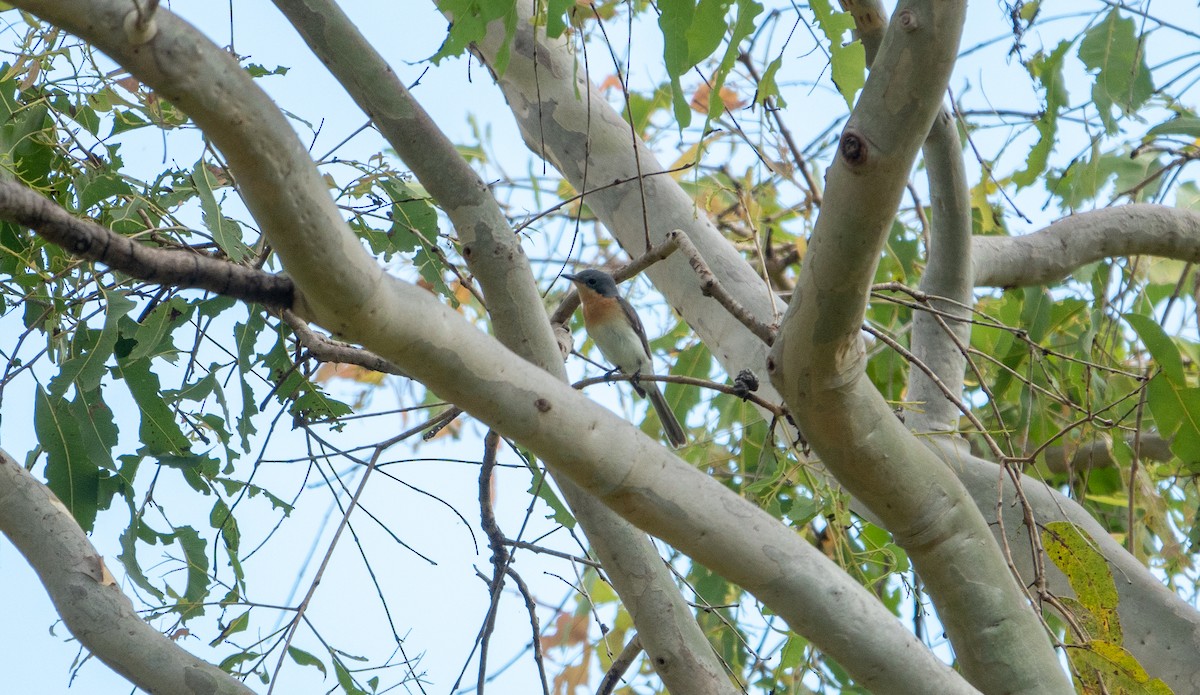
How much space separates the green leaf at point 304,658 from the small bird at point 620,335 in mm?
2325

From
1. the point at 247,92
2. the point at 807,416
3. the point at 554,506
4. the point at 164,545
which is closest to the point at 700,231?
the point at 554,506

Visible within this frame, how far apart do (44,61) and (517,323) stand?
1.40 m

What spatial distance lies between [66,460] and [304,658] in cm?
83

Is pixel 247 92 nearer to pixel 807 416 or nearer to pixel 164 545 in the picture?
pixel 807 416

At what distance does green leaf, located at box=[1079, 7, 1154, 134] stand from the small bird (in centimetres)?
212

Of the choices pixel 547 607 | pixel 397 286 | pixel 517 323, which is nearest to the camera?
pixel 397 286

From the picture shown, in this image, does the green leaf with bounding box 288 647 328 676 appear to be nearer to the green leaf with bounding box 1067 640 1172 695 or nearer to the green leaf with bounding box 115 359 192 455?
the green leaf with bounding box 115 359 192 455

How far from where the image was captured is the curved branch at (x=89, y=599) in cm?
203

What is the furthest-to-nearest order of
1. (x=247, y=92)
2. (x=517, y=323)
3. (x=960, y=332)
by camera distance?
(x=960, y=332) < (x=517, y=323) < (x=247, y=92)

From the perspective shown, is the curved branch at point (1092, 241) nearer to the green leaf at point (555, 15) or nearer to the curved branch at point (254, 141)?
the green leaf at point (555, 15)

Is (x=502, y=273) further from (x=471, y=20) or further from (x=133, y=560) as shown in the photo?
(x=133, y=560)

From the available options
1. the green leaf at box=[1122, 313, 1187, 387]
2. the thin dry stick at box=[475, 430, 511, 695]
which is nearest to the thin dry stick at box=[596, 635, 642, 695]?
the thin dry stick at box=[475, 430, 511, 695]

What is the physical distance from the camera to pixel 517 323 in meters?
2.26

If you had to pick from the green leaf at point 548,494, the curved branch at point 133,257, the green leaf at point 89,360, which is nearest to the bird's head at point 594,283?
the green leaf at point 548,494
